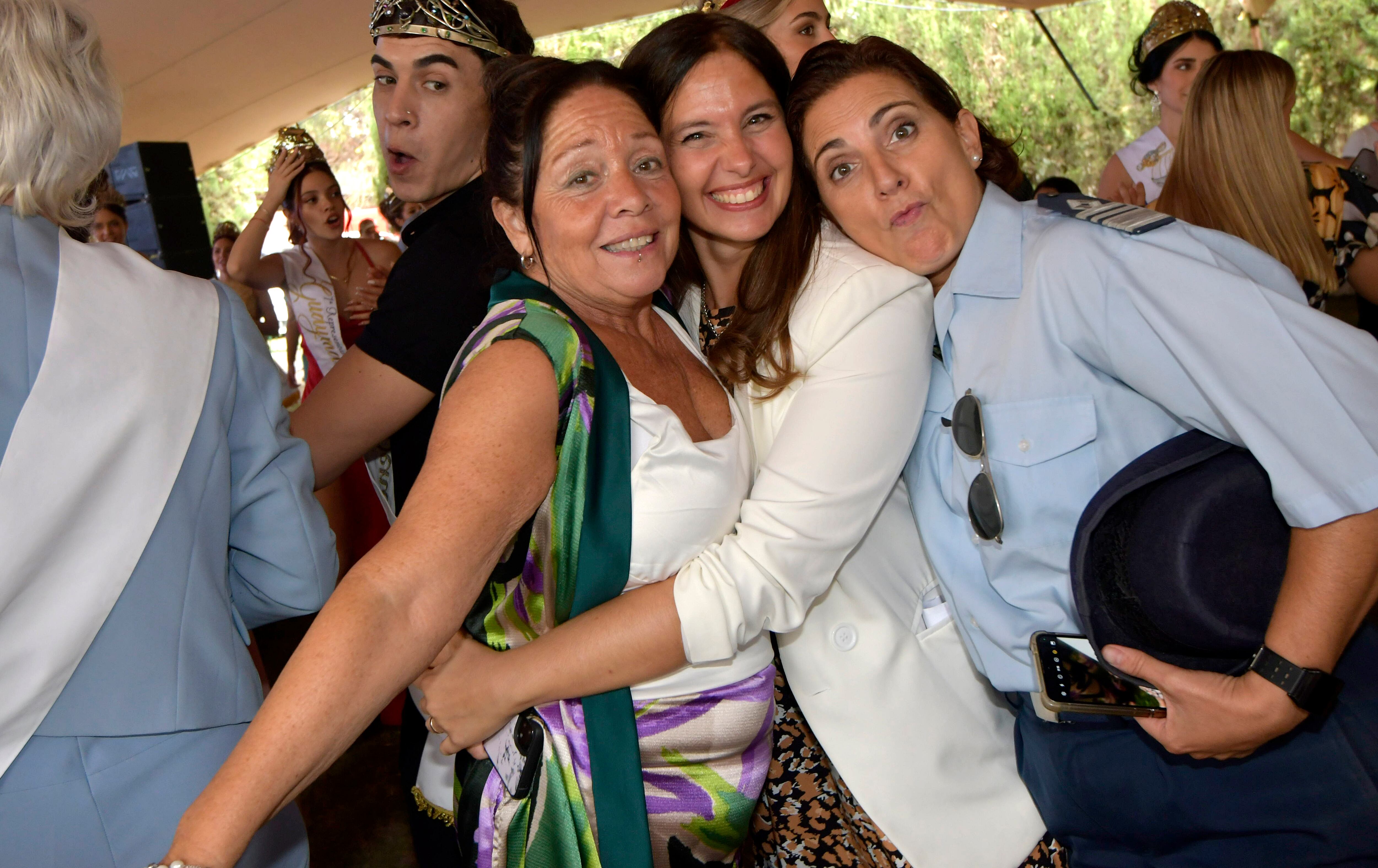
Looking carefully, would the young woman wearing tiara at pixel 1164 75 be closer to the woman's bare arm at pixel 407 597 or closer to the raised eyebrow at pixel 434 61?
the raised eyebrow at pixel 434 61

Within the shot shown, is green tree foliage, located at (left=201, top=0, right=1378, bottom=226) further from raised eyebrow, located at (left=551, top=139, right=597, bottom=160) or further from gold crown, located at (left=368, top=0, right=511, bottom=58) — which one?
raised eyebrow, located at (left=551, top=139, right=597, bottom=160)

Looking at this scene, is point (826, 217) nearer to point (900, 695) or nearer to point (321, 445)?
point (900, 695)

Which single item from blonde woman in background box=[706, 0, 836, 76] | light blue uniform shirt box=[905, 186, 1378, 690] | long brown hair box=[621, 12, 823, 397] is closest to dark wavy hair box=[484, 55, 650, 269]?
long brown hair box=[621, 12, 823, 397]

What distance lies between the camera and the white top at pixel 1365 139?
4371 millimetres

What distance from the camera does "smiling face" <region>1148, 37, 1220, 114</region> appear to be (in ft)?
13.9

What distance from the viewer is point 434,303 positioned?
1624 millimetres

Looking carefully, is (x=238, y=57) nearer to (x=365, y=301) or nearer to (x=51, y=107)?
(x=365, y=301)

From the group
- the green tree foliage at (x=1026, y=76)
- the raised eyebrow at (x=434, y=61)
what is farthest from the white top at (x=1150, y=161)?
the green tree foliage at (x=1026, y=76)

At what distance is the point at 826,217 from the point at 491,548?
0.98 metres

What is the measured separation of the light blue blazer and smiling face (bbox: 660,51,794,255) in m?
0.79

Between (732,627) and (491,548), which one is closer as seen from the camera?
(491,548)

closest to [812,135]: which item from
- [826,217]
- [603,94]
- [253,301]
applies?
[826,217]

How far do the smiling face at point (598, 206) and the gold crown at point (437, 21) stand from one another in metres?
0.41

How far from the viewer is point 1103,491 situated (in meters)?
1.28
